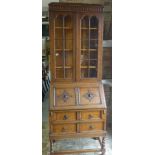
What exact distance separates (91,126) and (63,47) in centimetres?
90

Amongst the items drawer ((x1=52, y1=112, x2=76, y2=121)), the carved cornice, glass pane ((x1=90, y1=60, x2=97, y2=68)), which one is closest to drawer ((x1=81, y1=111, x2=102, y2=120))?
drawer ((x1=52, y1=112, x2=76, y2=121))

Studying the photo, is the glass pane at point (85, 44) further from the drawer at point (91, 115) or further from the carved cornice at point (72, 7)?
the drawer at point (91, 115)

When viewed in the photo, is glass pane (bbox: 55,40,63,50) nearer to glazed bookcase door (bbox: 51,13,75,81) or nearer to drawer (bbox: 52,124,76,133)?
glazed bookcase door (bbox: 51,13,75,81)

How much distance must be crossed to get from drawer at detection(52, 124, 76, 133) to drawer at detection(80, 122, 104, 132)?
94mm

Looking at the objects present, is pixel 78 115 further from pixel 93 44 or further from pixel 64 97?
pixel 93 44

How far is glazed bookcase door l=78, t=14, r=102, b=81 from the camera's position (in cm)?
226

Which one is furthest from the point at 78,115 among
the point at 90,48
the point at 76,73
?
the point at 90,48

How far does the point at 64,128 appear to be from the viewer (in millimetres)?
2217

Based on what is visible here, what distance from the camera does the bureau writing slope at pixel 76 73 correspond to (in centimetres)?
219
